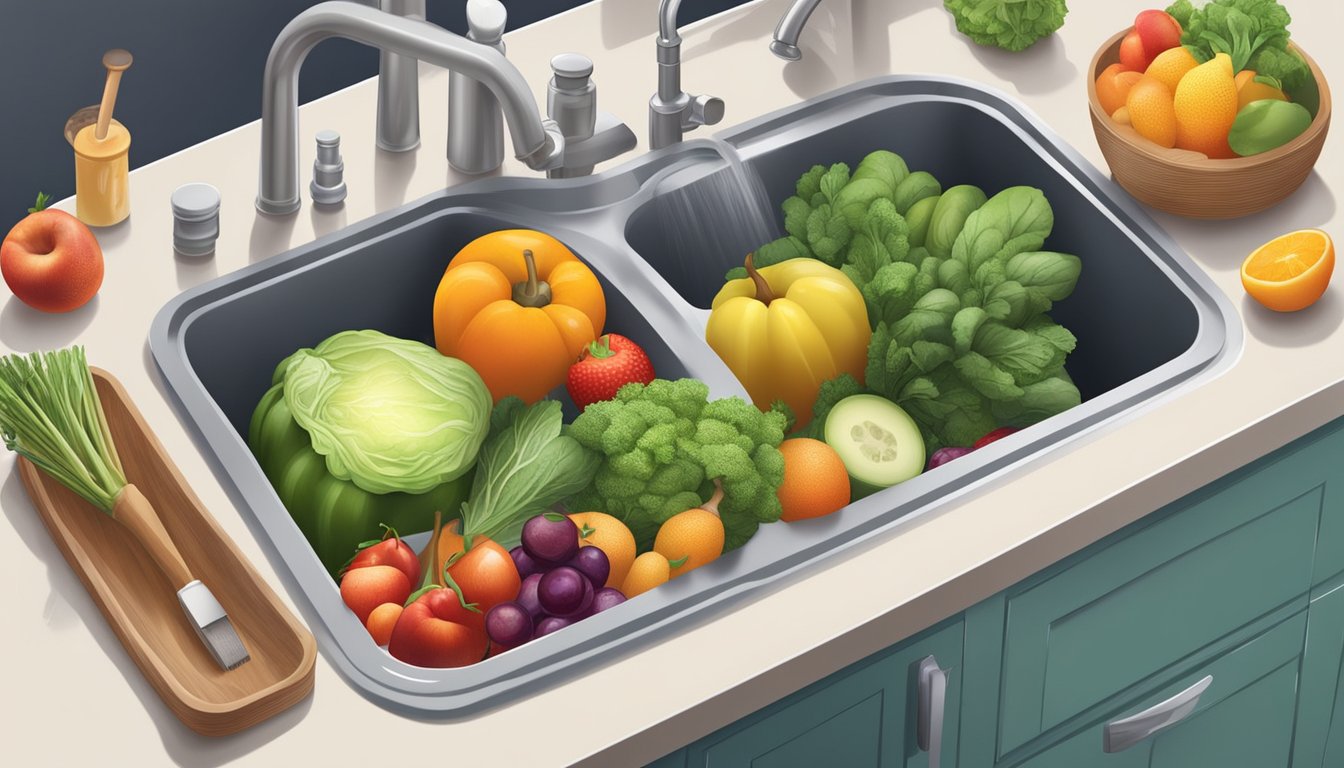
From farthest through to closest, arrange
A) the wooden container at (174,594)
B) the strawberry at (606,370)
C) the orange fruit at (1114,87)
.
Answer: the orange fruit at (1114,87) < the strawberry at (606,370) < the wooden container at (174,594)

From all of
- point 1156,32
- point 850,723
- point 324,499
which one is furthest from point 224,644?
point 1156,32

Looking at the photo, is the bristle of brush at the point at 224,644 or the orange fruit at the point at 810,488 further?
the orange fruit at the point at 810,488

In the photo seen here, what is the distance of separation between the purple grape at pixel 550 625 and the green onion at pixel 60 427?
1.23 feet

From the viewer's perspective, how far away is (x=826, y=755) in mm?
1580

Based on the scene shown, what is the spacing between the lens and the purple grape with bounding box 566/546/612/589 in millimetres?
1524

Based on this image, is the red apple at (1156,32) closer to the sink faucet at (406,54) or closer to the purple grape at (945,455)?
the purple grape at (945,455)

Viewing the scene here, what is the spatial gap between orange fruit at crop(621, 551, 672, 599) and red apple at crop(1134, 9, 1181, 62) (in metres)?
0.83

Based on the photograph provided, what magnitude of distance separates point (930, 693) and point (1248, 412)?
397 millimetres

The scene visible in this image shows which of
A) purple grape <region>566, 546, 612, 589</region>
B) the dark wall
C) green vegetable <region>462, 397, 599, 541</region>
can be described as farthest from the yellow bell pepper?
the dark wall

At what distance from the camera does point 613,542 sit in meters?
1.58

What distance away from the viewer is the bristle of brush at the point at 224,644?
4.79 feet

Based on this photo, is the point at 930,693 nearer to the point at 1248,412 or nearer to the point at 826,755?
the point at 826,755

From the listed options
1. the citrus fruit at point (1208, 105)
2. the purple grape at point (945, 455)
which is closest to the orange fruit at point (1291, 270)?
the citrus fruit at point (1208, 105)

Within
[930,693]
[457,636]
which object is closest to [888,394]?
[930,693]
